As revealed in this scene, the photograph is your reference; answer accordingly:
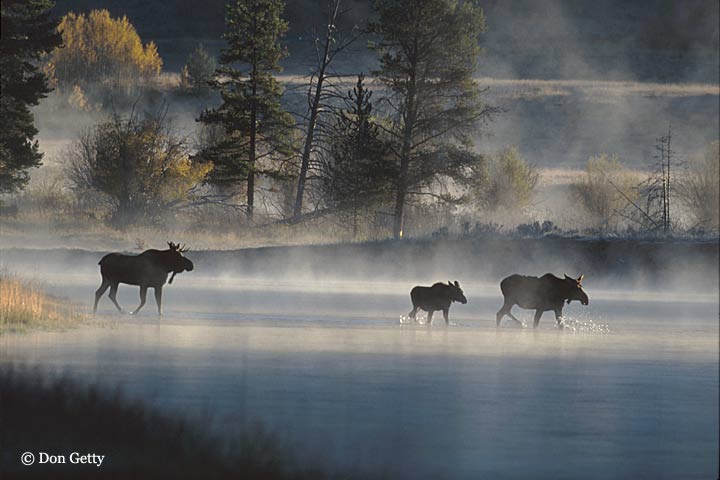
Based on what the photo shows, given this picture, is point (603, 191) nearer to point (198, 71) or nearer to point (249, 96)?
point (249, 96)

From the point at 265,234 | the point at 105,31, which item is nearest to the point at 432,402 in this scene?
the point at 265,234

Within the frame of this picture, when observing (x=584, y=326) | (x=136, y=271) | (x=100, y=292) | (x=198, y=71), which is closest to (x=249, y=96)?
(x=136, y=271)

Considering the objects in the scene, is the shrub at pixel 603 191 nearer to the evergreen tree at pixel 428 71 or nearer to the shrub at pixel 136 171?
the evergreen tree at pixel 428 71

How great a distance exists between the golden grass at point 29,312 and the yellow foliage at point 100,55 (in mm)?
91291

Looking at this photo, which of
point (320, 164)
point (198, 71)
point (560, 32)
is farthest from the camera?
point (560, 32)

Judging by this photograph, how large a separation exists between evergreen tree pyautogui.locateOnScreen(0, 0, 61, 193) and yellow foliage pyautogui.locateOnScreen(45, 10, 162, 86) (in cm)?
6966

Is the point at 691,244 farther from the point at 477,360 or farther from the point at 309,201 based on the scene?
the point at 309,201

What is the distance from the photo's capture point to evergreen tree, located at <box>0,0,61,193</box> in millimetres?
33188

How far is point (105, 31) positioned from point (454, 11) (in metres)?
69.5

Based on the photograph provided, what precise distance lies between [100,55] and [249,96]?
192 ft

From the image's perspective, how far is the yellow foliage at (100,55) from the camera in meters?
112

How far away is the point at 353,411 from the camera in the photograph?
41.2ft

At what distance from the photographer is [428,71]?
49.6 meters

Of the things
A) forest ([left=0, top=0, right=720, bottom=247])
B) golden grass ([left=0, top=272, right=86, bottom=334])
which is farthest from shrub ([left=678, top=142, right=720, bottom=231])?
golden grass ([left=0, top=272, right=86, bottom=334])
